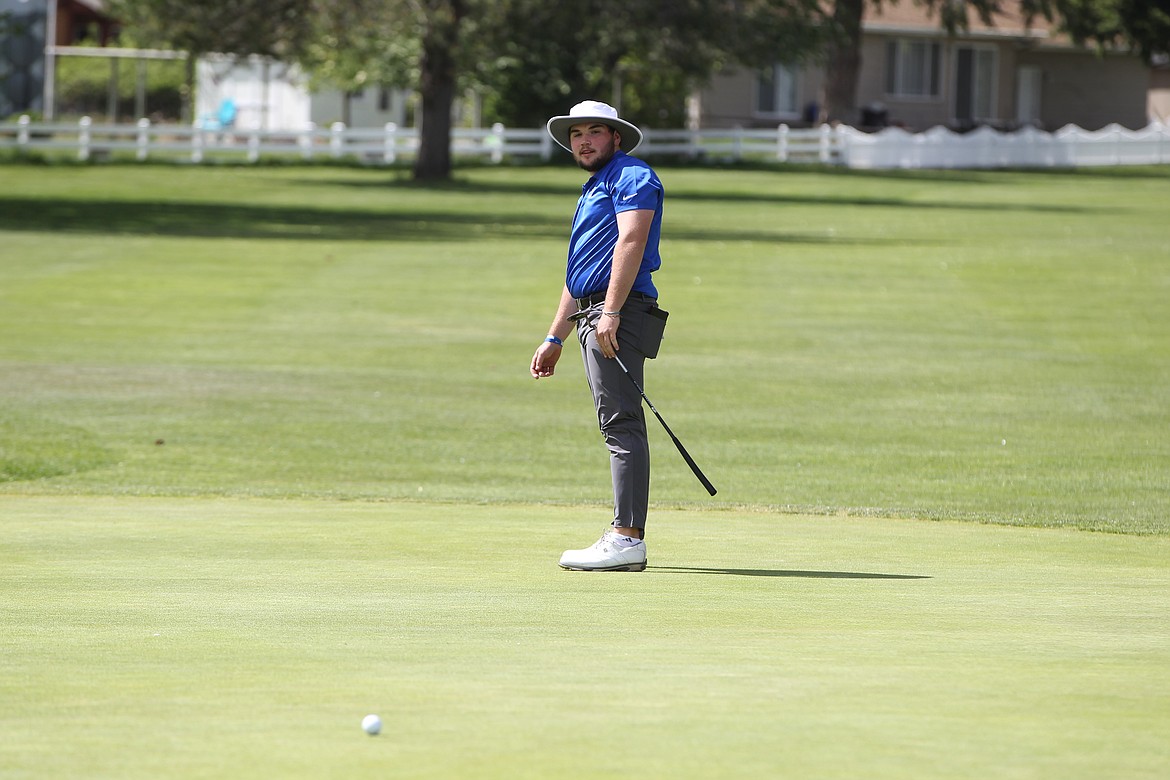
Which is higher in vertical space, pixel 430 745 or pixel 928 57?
pixel 928 57

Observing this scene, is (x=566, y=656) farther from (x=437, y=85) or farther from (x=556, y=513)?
(x=437, y=85)

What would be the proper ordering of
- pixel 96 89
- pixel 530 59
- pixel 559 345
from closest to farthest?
pixel 559 345, pixel 530 59, pixel 96 89

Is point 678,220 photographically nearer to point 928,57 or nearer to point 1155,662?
point 1155,662

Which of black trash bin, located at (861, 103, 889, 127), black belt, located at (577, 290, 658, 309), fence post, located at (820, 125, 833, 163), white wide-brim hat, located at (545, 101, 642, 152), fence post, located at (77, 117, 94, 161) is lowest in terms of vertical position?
black belt, located at (577, 290, 658, 309)

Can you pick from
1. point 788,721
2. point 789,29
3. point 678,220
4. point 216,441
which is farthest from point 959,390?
point 789,29

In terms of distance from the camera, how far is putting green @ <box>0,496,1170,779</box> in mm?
4539

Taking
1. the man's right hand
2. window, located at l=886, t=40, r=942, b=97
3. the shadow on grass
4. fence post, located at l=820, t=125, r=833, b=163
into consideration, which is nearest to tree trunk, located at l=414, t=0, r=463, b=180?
fence post, located at l=820, t=125, r=833, b=163

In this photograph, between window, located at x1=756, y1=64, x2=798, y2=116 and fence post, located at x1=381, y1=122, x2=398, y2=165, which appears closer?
fence post, located at x1=381, y1=122, x2=398, y2=165

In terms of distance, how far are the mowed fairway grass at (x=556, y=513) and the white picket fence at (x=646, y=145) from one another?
18.5 meters

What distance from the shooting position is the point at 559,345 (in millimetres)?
8258

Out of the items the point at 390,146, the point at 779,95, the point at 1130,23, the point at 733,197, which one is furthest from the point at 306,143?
the point at 1130,23

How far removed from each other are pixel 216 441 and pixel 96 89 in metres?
59.9

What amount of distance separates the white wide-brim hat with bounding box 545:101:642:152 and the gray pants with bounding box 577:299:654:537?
2.35ft

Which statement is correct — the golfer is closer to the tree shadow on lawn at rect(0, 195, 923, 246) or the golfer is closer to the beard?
the beard
